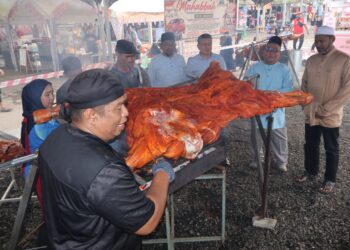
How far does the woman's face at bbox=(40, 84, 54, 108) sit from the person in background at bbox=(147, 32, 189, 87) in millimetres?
2529

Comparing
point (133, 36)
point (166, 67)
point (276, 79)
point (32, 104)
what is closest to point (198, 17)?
point (166, 67)

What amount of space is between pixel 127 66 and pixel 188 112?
6.47 feet

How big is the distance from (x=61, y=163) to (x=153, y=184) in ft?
1.66

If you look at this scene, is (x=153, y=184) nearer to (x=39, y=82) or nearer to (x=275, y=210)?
(x=39, y=82)

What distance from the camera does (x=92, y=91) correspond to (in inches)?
55.6

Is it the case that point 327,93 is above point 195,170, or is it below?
above

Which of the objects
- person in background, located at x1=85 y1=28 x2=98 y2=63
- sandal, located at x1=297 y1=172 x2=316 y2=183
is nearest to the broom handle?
sandal, located at x1=297 y1=172 x2=316 y2=183

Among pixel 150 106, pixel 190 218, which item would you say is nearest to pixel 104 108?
pixel 150 106

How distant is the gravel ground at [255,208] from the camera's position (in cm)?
331

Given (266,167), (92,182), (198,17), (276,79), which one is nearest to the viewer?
(92,182)

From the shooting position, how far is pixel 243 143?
231 inches

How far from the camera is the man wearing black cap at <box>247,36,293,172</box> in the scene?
437 cm

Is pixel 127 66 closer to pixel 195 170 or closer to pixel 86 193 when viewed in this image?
pixel 195 170

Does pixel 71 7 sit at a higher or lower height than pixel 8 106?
higher
